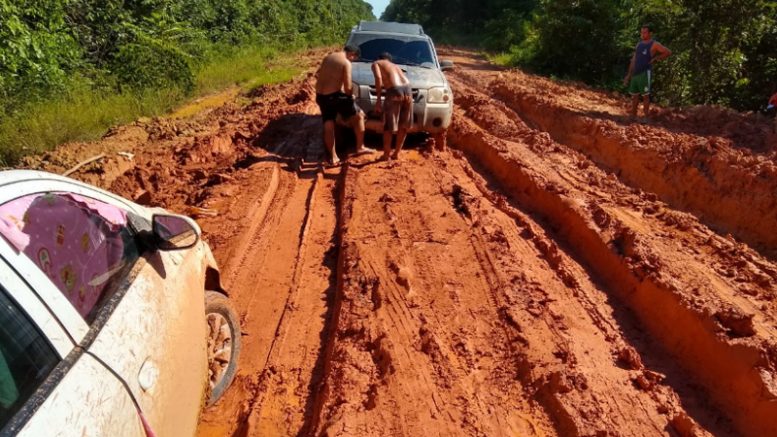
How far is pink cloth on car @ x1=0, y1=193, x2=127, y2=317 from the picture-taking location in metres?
1.92

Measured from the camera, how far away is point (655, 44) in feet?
32.1

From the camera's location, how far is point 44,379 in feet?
5.70

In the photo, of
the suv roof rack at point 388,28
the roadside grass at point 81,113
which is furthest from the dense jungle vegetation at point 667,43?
the roadside grass at point 81,113

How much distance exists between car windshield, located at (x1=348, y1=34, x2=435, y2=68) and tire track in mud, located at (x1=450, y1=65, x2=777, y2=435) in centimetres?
323

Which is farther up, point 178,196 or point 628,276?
point 628,276

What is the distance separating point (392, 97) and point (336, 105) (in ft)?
2.76

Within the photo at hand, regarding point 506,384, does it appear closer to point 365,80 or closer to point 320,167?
point 320,167

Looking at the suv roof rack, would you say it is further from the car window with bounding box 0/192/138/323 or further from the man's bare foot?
the car window with bounding box 0/192/138/323

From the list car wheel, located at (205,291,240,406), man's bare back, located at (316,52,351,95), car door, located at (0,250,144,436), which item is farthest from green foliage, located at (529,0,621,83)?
car door, located at (0,250,144,436)

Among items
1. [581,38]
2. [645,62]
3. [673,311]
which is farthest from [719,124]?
[581,38]

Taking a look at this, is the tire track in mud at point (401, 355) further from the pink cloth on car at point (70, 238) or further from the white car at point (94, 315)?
the pink cloth on car at point (70, 238)

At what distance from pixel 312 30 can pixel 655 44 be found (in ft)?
86.0

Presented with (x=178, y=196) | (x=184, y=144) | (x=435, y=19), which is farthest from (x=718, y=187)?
(x=435, y=19)

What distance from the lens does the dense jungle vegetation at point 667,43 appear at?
11.3 m
